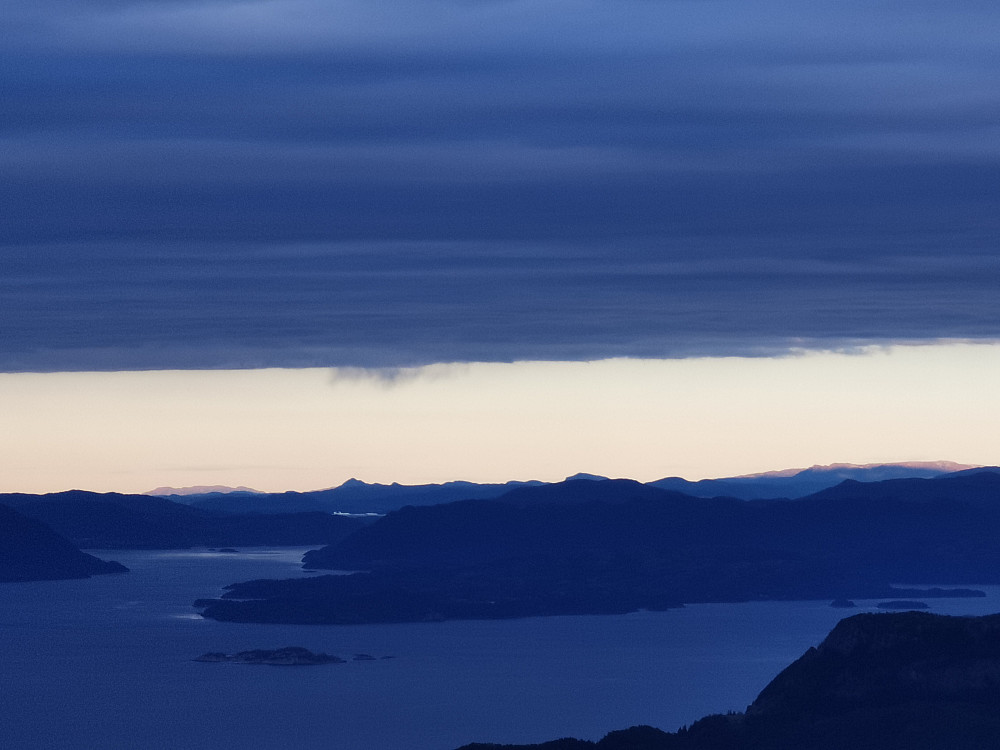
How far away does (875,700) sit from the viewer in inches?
6639

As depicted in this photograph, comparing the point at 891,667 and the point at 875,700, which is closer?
the point at 875,700

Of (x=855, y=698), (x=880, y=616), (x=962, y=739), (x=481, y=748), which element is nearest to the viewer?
(x=962, y=739)

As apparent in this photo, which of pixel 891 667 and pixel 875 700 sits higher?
pixel 891 667

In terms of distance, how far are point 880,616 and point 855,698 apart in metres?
15.7

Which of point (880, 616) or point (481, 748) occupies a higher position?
point (880, 616)

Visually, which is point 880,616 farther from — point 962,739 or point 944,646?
point 962,739

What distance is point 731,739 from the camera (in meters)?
161

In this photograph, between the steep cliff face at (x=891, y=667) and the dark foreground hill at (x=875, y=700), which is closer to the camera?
the dark foreground hill at (x=875, y=700)

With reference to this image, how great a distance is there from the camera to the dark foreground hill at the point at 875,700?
155 m

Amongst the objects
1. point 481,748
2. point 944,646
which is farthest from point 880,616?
point 481,748

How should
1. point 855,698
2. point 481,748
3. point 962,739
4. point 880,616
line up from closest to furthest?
1. point 962,739
2. point 481,748
3. point 855,698
4. point 880,616

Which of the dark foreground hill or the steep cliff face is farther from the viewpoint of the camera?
the steep cliff face

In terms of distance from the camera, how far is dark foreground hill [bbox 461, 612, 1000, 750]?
15475 cm

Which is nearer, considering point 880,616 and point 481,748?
point 481,748
